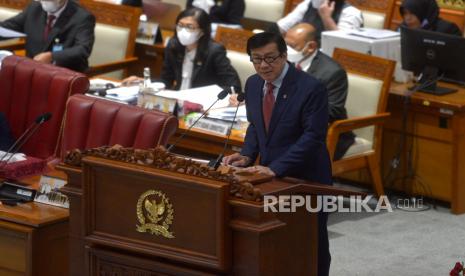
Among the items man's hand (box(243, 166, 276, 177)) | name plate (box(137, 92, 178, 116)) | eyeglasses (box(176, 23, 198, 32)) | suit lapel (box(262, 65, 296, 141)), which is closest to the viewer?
man's hand (box(243, 166, 276, 177))

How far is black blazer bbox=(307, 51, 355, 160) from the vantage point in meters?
5.76

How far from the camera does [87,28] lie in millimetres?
6480

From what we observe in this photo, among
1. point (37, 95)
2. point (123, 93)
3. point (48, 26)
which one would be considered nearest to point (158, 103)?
point (123, 93)

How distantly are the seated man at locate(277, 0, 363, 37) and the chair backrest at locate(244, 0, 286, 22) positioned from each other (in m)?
1.08

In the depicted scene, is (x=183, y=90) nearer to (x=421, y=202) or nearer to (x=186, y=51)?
(x=186, y=51)

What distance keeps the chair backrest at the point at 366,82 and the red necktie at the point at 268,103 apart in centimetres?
220

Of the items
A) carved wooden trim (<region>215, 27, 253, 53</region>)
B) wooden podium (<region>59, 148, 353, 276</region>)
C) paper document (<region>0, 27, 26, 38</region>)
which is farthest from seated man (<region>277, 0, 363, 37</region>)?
wooden podium (<region>59, 148, 353, 276</region>)

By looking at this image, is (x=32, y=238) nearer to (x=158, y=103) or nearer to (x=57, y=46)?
(x=158, y=103)

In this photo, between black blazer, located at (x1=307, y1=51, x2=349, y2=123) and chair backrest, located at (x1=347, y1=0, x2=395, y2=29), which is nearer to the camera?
black blazer, located at (x1=307, y1=51, x2=349, y2=123)

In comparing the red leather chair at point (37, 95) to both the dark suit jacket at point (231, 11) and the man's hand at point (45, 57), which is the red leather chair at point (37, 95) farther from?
the dark suit jacket at point (231, 11)

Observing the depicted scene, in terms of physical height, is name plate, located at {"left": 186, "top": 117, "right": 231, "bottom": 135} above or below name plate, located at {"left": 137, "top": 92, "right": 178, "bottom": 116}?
below

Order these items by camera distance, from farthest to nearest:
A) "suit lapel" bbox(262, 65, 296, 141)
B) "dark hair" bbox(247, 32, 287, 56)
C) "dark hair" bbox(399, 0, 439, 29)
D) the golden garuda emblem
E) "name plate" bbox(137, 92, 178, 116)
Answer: "dark hair" bbox(399, 0, 439, 29) → "name plate" bbox(137, 92, 178, 116) → "suit lapel" bbox(262, 65, 296, 141) → "dark hair" bbox(247, 32, 287, 56) → the golden garuda emblem

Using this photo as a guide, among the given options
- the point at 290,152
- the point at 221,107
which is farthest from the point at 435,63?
the point at 290,152

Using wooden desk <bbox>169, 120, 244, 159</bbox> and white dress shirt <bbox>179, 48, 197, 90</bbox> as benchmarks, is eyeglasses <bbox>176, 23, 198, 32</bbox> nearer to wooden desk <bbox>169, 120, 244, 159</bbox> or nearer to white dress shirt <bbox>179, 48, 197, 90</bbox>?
white dress shirt <bbox>179, 48, 197, 90</bbox>
